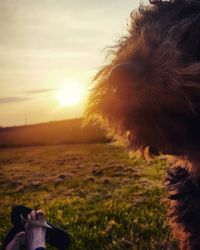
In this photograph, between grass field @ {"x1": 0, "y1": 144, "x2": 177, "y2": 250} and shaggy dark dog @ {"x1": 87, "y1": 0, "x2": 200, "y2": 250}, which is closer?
shaggy dark dog @ {"x1": 87, "y1": 0, "x2": 200, "y2": 250}

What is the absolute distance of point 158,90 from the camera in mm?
4219

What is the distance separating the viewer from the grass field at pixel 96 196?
8.32m

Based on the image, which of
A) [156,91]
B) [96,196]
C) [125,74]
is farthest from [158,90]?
[96,196]

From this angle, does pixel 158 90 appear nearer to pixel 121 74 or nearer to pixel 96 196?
pixel 121 74

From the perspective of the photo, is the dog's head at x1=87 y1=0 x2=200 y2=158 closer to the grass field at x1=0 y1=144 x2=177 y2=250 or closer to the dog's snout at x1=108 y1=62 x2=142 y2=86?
the dog's snout at x1=108 y1=62 x2=142 y2=86

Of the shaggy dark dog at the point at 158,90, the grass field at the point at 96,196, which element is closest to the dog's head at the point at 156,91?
the shaggy dark dog at the point at 158,90

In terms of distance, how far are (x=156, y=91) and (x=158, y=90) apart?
2 cm

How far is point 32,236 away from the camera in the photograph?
529 centimetres

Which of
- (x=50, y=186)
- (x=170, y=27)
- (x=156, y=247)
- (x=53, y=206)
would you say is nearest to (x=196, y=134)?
(x=170, y=27)

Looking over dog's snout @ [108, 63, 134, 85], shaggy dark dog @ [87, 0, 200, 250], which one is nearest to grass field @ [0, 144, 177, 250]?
shaggy dark dog @ [87, 0, 200, 250]

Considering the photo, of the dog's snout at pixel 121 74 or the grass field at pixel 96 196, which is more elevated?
the dog's snout at pixel 121 74

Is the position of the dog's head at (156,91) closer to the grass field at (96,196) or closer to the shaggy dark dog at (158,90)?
the shaggy dark dog at (158,90)

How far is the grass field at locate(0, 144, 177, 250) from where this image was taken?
27.3 feet

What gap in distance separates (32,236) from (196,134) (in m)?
1.93
